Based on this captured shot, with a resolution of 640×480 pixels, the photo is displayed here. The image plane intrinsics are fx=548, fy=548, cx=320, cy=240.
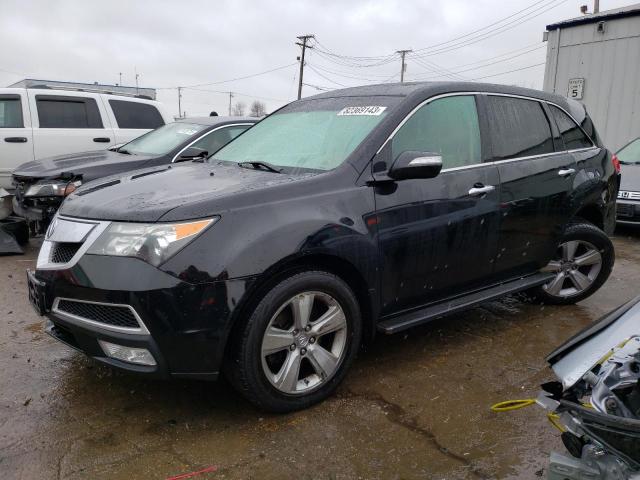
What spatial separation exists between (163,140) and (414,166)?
4727mm

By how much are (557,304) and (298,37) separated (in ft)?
144

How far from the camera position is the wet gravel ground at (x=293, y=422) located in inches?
98.7

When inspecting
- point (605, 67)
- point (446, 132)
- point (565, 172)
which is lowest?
point (565, 172)

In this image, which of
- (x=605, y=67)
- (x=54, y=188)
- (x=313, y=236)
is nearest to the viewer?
(x=313, y=236)

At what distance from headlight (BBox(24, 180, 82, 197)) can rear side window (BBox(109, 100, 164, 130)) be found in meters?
2.77

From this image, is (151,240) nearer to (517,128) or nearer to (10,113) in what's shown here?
(517,128)

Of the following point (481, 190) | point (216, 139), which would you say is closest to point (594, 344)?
point (481, 190)

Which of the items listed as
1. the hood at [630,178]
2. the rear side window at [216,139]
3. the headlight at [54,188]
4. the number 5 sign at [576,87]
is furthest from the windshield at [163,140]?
the number 5 sign at [576,87]

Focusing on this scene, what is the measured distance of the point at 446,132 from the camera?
3584mm

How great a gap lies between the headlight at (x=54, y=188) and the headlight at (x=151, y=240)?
12.5ft

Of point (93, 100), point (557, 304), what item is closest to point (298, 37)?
point (93, 100)

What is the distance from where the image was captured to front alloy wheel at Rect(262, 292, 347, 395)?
2779 mm

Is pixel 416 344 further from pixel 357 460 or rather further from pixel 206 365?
pixel 206 365

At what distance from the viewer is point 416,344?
393 centimetres
